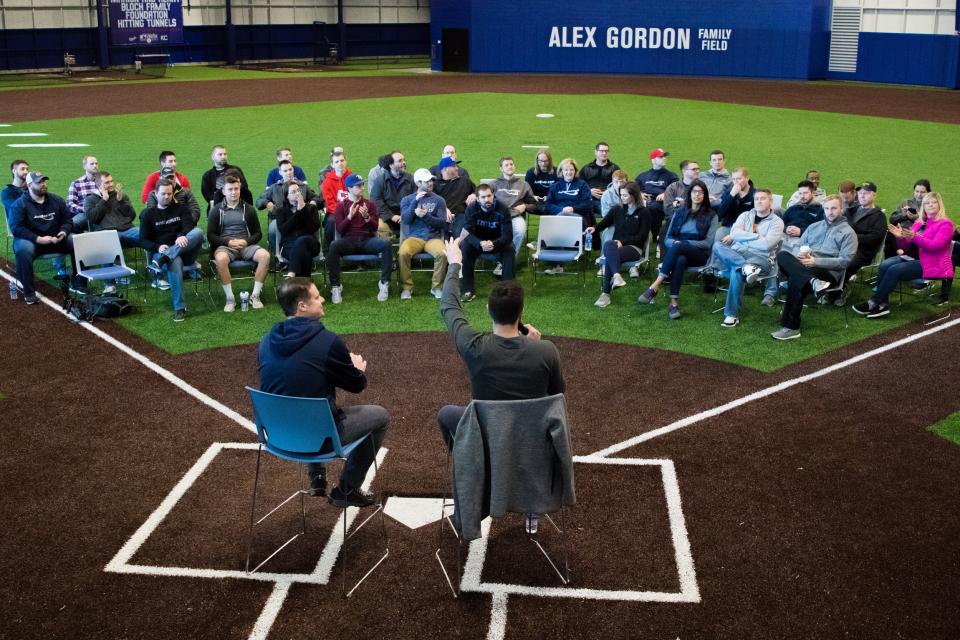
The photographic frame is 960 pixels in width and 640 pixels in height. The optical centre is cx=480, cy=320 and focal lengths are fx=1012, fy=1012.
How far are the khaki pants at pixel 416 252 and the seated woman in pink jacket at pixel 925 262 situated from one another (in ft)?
18.0

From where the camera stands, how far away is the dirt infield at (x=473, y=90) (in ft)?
112

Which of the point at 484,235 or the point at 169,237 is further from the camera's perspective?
the point at 484,235

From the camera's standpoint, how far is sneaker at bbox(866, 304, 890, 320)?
42.4ft

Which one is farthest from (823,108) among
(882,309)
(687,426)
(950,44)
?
(687,426)

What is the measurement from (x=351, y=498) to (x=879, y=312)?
815 cm

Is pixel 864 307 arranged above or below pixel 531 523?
above

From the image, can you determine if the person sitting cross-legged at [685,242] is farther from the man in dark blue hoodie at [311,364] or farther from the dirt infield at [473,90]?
the dirt infield at [473,90]

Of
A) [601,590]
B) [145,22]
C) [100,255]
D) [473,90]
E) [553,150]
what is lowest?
Result: [601,590]

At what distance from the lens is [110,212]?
47.4ft

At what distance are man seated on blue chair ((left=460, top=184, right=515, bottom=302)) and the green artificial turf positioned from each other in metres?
6.03

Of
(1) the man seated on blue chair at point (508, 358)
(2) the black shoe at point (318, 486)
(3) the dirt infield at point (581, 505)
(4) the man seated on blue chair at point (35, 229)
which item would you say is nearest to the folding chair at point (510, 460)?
(1) the man seated on blue chair at point (508, 358)

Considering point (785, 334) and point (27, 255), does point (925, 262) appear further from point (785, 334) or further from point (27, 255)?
point (27, 255)

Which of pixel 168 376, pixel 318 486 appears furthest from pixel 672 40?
pixel 318 486

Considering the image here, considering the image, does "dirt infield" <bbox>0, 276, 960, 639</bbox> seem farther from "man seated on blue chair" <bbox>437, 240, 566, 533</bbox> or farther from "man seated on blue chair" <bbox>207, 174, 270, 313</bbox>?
"man seated on blue chair" <bbox>207, 174, 270, 313</bbox>
